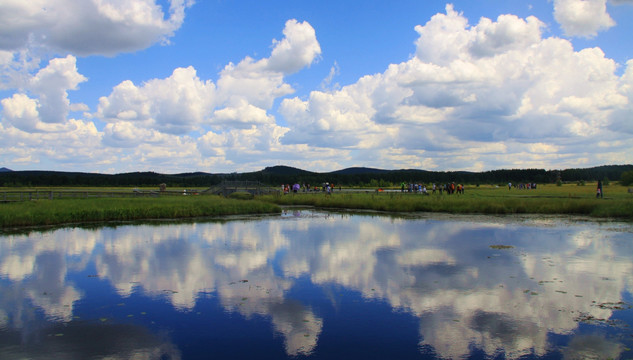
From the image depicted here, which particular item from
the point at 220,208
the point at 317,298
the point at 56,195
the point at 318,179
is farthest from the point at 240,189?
the point at 318,179

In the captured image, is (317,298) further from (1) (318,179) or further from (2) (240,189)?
(1) (318,179)

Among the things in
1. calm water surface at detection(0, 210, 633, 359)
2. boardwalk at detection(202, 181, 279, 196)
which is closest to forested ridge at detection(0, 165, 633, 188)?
boardwalk at detection(202, 181, 279, 196)

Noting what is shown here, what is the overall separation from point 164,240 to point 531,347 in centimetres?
1748

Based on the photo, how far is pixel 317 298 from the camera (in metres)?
12.0

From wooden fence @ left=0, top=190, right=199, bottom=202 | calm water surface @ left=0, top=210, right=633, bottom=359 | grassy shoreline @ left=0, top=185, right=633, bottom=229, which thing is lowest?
calm water surface @ left=0, top=210, right=633, bottom=359

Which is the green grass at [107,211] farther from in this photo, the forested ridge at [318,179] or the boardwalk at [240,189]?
the forested ridge at [318,179]

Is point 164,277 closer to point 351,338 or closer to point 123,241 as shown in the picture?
point 351,338

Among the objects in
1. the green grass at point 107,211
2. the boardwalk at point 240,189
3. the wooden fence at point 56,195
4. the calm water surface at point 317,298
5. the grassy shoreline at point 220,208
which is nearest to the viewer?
the calm water surface at point 317,298

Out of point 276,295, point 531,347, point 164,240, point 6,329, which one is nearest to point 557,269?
point 531,347

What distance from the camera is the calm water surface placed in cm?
874

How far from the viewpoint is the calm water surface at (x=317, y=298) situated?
8.74 m

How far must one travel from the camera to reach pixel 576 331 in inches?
371

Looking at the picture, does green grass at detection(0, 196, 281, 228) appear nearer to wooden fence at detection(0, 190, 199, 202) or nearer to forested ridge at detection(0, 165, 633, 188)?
wooden fence at detection(0, 190, 199, 202)

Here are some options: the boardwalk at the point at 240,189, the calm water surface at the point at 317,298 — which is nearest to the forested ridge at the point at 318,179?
the boardwalk at the point at 240,189
